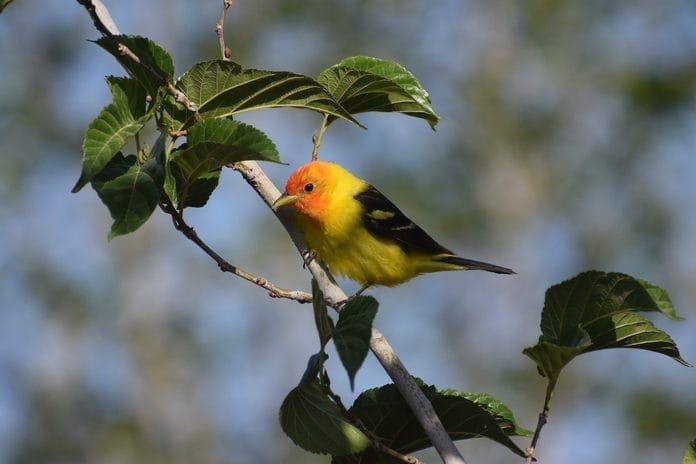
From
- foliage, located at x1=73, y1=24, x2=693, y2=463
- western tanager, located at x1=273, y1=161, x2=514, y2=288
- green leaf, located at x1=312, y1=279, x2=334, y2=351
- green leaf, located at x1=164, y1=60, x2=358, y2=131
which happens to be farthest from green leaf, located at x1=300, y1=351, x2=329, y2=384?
western tanager, located at x1=273, y1=161, x2=514, y2=288

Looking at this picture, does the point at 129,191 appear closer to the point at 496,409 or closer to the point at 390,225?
the point at 496,409

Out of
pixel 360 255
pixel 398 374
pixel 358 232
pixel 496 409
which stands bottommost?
pixel 398 374

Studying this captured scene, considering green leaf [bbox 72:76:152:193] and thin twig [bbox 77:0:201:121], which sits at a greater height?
thin twig [bbox 77:0:201:121]

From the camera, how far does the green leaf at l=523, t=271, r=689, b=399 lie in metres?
2.26

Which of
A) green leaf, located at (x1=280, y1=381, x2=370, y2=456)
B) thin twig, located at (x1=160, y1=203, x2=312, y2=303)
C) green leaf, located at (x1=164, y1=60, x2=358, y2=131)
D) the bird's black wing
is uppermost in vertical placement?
the bird's black wing

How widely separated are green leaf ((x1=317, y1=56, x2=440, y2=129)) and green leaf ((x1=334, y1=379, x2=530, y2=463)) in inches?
31.3

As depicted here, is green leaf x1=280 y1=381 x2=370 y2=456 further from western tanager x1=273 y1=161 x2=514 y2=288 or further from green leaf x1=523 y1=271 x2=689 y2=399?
western tanager x1=273 y1=161 x2=514 y2=288

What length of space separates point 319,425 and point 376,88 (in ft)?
3.13

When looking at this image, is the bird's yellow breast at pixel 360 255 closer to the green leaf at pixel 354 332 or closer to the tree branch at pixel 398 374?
the tree branch at pixel 398 374

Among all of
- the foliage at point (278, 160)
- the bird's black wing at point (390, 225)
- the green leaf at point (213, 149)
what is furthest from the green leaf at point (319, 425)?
the bird's black wing at point (390, 225)

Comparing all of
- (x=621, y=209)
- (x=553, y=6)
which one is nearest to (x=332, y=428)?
(x=621, y=209)

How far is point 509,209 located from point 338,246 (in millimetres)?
14952

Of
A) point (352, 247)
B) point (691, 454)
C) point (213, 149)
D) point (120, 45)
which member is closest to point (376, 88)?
point (213, 149)

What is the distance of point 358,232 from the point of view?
480 centimetres
